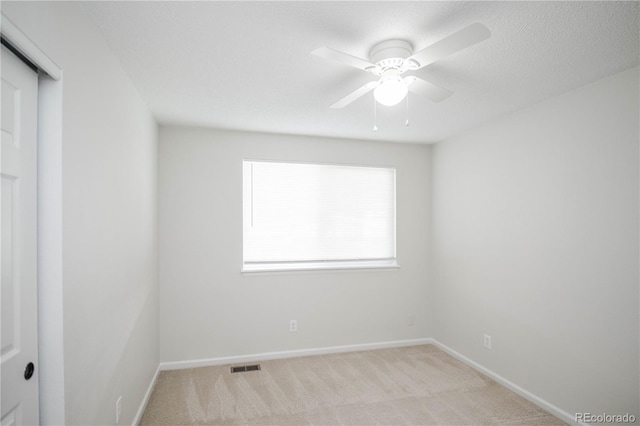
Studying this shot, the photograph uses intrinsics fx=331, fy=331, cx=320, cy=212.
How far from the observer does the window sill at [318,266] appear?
146 inches

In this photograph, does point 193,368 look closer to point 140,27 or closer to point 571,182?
point 140,27

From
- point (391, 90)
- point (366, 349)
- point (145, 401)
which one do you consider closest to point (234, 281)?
point (145, 401)

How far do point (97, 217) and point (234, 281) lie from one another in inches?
79.8

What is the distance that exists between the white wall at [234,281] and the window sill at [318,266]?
7 centimetres

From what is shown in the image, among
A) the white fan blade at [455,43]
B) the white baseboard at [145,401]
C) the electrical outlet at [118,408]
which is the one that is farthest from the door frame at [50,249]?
the white fan blade at [455,43]

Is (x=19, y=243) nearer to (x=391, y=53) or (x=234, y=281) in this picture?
(x=391, y=53)

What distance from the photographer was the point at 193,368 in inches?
135

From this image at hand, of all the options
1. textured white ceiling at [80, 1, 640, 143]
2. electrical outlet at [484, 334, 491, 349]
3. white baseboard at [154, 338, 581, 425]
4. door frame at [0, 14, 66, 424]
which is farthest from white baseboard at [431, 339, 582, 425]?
door frame at [0, 14, 66, 424]

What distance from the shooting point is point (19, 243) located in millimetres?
1165

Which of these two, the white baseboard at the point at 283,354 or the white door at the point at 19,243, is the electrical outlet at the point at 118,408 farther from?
the white baseboard at the point at 283,354

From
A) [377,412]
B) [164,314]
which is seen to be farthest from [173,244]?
[377,412]

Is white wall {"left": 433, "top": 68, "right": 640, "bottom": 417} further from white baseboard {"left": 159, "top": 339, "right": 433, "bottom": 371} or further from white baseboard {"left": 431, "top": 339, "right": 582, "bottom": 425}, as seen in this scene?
white baseboard {"left": 159, "top": 339, "right": 433, "bottom": 371}

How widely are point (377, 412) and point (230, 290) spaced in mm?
1871

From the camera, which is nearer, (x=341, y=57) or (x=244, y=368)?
(x=341, y=57)
